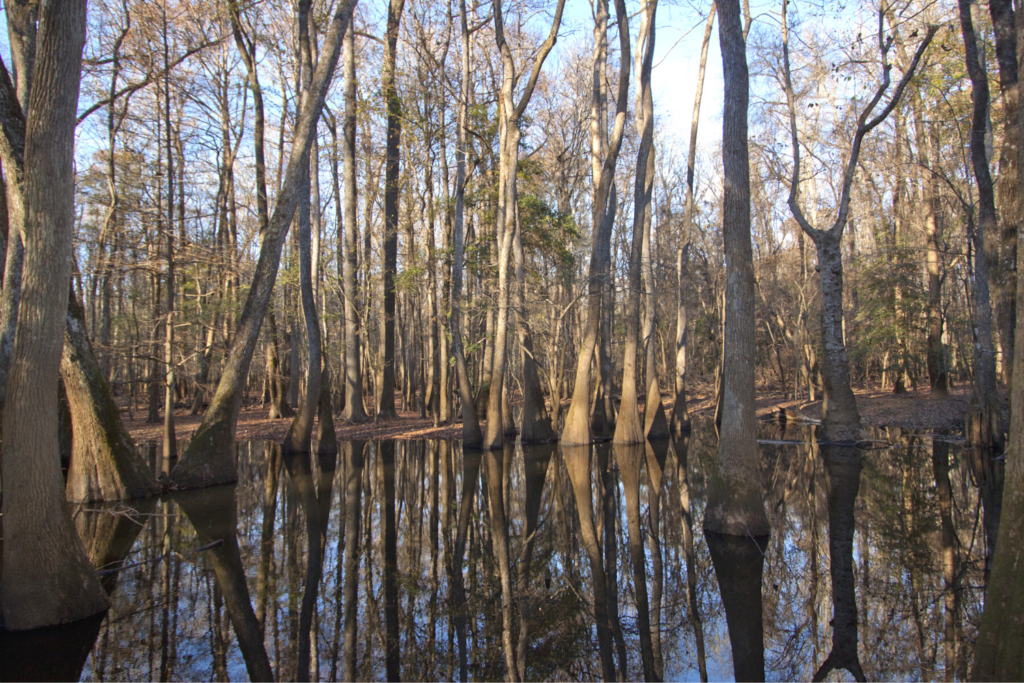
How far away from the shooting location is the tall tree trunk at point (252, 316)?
10.6 m

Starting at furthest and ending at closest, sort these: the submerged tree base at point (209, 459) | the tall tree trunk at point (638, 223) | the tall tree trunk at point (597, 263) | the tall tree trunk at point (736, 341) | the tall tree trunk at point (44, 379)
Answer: the tall tree trunk at point (638, 223), the tall tree trunk at point (597, 263), the submerged tree base at point (209, 459), the tall tree trunk at point (736, 341), the tall tree trunk at point (44, 379)

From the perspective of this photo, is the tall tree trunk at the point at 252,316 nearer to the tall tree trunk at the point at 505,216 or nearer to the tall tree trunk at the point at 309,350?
the tall tree trunk at the point at 309,350

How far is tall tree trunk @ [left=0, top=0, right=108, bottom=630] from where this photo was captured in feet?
15.0

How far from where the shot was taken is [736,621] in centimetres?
470

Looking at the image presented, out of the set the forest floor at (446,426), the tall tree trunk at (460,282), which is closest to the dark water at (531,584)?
the tall tree trunk at (460,282)

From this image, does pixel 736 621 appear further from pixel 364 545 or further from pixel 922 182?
pixel 922 182

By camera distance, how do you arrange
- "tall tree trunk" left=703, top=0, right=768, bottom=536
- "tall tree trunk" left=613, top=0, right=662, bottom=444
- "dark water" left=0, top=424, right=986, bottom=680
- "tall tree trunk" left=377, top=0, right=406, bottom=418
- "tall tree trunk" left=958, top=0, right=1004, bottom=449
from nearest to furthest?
"dark water" left=0, top=424, right=986, bottom=680, "tall tree trunk" left=703, top=0, right=768, bottom=536, "tall tree trunk" left=958, top=0, right=1004, bottom=449, "tall tree trunk" left=613, top=0, right=662, bottom=444, "tall tree trunk" left=377, top=0, right=406, bottom=418

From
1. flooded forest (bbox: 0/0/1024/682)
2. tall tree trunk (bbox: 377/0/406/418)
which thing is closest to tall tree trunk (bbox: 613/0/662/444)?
flooded forest (bbox: 0/0/1024/682)

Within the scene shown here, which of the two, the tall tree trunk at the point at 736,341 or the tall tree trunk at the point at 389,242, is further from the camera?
the tall tree trunk at the point at 389,242

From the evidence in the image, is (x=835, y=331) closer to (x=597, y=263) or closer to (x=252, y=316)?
(x=597, y=263)

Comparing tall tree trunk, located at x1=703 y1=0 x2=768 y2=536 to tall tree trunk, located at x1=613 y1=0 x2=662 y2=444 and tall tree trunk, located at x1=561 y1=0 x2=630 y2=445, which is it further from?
tall tree trunk, located at x1=613 y1=0 x2=662 y2=444

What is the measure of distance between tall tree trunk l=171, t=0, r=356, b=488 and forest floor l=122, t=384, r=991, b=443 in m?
6.83

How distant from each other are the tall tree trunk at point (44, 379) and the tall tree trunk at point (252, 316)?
223 inches

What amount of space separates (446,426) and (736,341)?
514 inches
